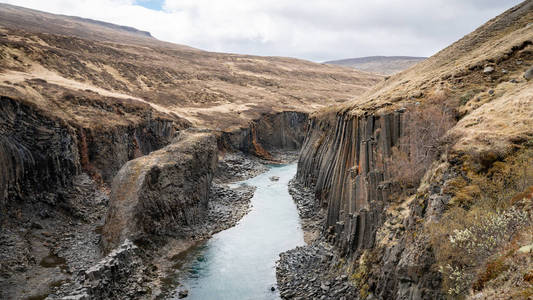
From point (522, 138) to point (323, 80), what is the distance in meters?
125

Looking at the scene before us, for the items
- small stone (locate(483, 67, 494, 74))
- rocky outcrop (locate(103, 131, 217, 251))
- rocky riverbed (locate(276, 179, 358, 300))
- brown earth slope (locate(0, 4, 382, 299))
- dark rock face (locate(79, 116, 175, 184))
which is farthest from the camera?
dark rock face (locate(79, 116, 175, 184))

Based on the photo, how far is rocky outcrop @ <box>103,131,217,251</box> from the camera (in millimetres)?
23906

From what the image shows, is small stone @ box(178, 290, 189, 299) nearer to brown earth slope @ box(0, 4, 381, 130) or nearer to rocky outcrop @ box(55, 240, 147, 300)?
rocky outcrop @ box(55, 240, 147, 300)

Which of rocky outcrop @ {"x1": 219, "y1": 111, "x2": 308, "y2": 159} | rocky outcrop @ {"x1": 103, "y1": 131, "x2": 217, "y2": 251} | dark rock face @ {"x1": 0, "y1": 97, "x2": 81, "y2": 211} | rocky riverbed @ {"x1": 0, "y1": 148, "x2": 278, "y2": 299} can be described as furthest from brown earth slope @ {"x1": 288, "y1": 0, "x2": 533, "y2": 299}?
rocky outcrop @ {"x1": 219, "y1": 111, "x2": 308, "y2": 159}

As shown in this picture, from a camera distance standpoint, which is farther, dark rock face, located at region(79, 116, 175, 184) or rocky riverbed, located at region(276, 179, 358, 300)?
dark rock face, located at region(79, 116, 175, 184)

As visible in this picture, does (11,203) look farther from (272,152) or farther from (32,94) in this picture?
(272,152)

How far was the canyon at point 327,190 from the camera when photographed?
1079cm

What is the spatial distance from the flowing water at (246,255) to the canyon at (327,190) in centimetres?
123

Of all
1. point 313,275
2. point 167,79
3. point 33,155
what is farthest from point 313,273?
point 167,79

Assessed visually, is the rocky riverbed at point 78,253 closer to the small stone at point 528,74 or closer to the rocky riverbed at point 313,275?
the rocky riverbed at point 313,275

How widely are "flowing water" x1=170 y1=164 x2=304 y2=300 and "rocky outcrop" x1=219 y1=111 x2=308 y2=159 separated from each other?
20.2 meters

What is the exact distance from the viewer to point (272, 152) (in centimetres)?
6462

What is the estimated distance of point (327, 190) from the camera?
1224 inches

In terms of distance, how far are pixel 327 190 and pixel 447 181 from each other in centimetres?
1888
